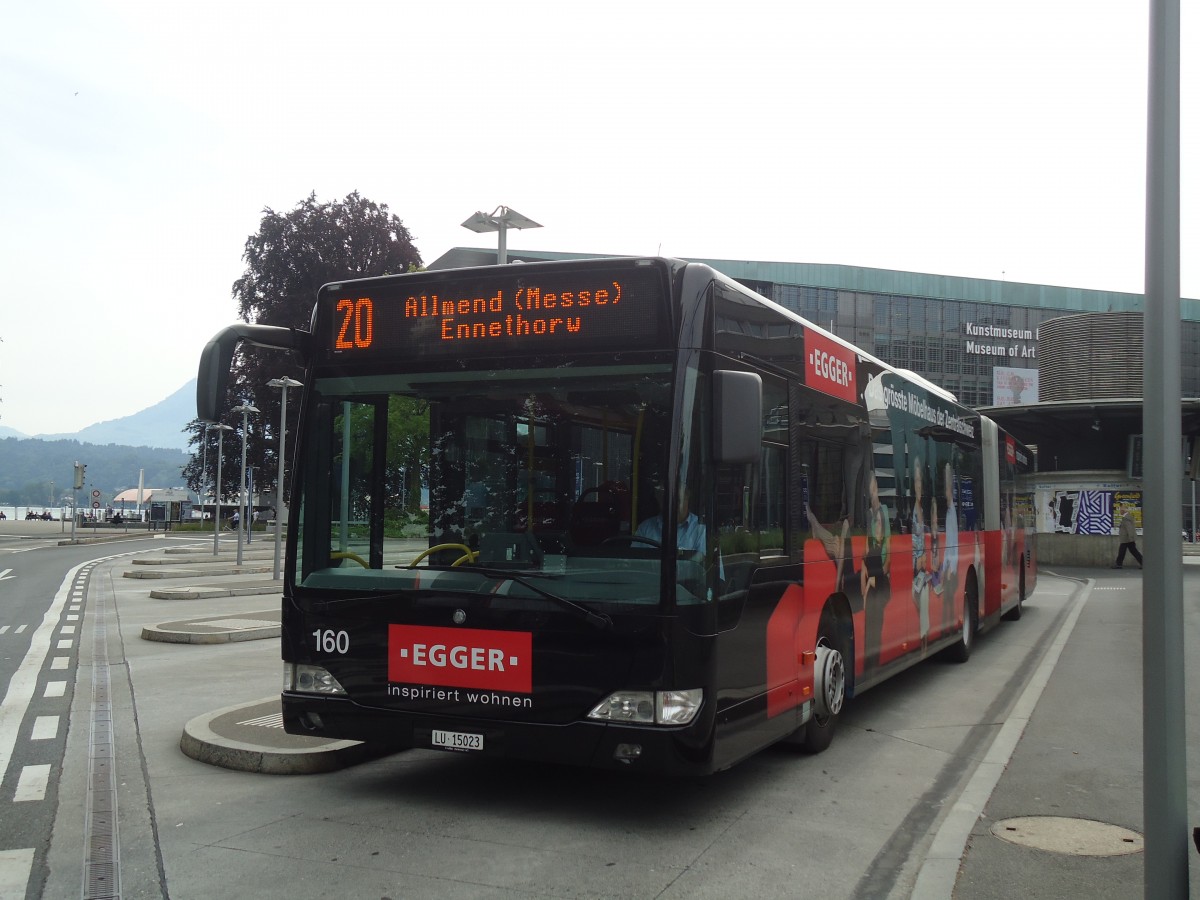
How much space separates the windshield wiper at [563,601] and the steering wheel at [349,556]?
792 mm

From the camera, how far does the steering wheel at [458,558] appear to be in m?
5.88

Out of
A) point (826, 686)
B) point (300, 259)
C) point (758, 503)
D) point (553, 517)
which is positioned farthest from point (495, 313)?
point (300, 259)

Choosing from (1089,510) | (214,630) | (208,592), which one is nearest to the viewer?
(214,630)

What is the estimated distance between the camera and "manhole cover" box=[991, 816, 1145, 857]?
530 centimetres

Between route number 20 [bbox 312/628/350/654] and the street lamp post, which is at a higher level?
the street lamp post

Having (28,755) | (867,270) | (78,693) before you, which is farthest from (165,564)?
(867,270)

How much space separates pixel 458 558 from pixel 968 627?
856 centimetres

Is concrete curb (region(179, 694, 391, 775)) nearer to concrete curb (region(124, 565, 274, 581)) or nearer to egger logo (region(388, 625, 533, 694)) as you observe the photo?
egger logo (region(388, 625, 533, 694))

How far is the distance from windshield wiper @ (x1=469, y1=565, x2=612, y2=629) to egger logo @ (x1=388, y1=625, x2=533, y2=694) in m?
0.23

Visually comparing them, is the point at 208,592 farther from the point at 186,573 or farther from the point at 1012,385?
the point at 1012,385

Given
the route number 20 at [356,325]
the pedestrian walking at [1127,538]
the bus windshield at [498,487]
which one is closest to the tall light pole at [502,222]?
the route number 20 at [356,325]

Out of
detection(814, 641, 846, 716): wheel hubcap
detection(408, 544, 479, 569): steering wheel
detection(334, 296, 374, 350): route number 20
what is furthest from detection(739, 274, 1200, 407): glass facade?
detection(408, 544, 479, 569): steering wheel

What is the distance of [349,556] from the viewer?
20.5 ft

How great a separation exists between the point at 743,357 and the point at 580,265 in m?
1.05
